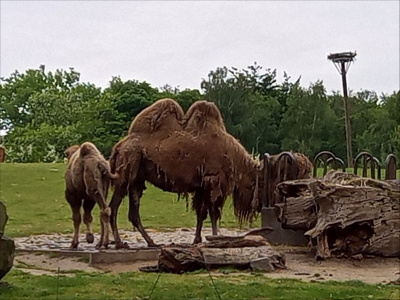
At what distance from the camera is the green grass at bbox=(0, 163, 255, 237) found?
50.8 ft

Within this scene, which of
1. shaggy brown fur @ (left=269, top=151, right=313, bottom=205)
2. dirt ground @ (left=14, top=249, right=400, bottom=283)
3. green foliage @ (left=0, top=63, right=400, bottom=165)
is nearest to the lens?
dirt ground @ (left=14, top=249, right=400, bottom=283)

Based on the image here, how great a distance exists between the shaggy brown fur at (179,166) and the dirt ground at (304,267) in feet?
4.24

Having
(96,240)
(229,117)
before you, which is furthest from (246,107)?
(96,240)

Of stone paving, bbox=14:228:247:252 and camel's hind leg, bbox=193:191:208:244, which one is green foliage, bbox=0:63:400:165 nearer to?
stone paving, bbox=14:228:247:252

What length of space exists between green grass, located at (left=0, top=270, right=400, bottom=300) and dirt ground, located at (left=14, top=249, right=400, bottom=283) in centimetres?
57

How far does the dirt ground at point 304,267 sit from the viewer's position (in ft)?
27.7

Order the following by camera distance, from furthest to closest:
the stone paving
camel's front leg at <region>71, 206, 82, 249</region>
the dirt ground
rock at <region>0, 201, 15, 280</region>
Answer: the stone paving
camel's front leg at <region>71, 206, 82, 249</region>
the dirt ground
rock at <region>0, 201, 15, 280</region>

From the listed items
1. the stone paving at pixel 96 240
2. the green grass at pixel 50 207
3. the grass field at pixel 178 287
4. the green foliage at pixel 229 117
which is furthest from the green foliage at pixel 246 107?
the grass field at pixel 178 287

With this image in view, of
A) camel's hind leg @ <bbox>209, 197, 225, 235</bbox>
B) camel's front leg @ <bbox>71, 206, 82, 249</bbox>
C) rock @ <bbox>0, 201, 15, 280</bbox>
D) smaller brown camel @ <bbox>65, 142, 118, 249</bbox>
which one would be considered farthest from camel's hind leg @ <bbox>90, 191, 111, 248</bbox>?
rock @ <bbox>0, 201, 15, 280</bbox>

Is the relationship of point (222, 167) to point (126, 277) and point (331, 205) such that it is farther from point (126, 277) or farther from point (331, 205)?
point (126, 277)

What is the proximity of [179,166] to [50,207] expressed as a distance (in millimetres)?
Answer: 8555

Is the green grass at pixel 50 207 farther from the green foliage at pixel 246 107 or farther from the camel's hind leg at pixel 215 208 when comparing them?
the green foliage at pixel 246 107

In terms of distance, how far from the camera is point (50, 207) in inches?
736


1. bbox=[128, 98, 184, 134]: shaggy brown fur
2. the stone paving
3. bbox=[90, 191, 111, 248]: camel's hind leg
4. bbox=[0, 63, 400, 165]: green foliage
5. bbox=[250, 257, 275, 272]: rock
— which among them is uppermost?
bbox=[0, 63, 400, 165]: green foliage
